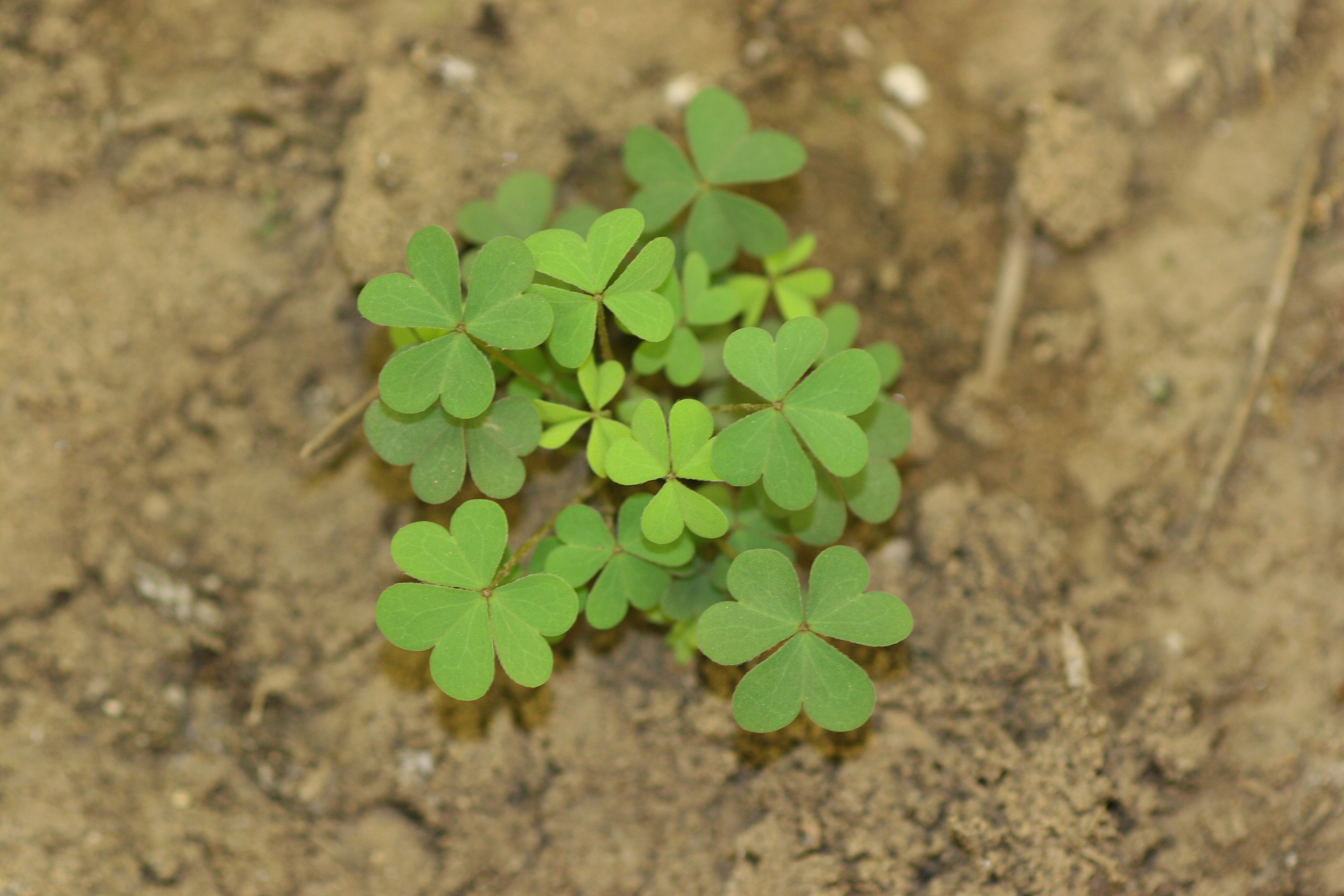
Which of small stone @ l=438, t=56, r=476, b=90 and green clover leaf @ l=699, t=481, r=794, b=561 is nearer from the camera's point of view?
green clover leaf @ l=699, t=481, r=794, b=561

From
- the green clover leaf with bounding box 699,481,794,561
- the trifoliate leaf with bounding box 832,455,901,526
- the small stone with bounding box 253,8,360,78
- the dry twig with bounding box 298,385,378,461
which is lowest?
the dry twig with bounding box 298,385,378,461

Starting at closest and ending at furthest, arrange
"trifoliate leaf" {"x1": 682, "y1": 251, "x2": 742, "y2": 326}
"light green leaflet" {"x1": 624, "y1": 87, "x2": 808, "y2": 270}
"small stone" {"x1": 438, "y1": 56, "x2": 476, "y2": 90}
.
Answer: "trifoliate leaf" {"x1": 682, "y1": 251, "x2": 742, "y2": 326} → "light green leaflet" {"x1": 624, "y1": 87, "x2": 808, "y2": 270} → "small stone" {"x1": 438, "y1": 56, "x2": 476, "y2": 90}

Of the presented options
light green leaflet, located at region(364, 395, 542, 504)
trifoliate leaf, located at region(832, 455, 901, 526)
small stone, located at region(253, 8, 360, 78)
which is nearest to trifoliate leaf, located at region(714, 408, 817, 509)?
trifoliate leaf, located at region(832, 455, 901, 526)

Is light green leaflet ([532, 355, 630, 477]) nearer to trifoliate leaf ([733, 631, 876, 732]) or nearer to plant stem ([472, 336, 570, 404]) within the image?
plant stem ([472, 336, 570, 404])

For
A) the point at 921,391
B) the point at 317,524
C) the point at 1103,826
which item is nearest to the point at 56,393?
the point at 317,524

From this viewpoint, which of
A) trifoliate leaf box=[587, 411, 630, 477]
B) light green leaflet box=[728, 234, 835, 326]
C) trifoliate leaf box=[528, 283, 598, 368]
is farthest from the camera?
light green leaflet box=[728, 234, 835, 326]

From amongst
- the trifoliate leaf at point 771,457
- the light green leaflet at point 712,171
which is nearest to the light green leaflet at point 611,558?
the trifoliate leaf at point 771,457

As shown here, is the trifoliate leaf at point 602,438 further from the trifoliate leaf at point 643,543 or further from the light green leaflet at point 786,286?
the light green leaflet at point 786,286
